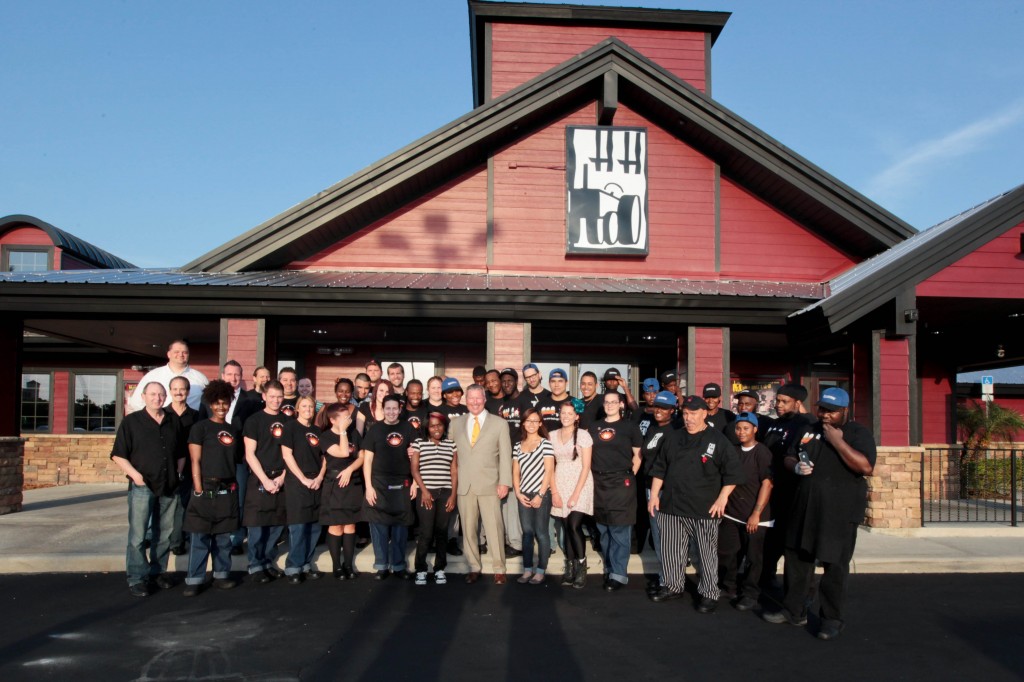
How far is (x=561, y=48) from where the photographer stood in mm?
15375

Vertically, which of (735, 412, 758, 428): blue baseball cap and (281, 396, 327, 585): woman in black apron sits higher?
(735, 412, 758, 428): blue baseball cap

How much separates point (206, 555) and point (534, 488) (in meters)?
3.02

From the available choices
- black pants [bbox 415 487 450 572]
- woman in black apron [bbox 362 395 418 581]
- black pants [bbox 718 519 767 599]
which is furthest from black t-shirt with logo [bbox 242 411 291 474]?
black pants [bbox 718 519 767 599]

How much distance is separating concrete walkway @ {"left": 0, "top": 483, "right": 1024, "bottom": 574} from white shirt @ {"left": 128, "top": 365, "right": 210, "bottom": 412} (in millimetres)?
1676

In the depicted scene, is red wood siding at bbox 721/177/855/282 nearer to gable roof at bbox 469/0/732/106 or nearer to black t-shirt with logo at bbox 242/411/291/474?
gable roof at bbox 469/0/732/106

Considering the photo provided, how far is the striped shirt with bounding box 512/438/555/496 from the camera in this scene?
23.7ft

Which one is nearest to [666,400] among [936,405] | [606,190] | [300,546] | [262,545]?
[300,546]

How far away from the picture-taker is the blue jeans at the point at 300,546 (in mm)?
7230

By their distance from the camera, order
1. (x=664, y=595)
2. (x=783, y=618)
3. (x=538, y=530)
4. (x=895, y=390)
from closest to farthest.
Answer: (x=783, y=618), (x=664, y=595), (x=538, y=530), (x=895, y=390)

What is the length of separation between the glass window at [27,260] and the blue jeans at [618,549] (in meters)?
16.8

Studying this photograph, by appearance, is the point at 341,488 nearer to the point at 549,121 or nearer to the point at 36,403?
the point at 549,121

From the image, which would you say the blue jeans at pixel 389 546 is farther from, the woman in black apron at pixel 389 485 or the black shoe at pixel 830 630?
the black shoe at pixel 830 630

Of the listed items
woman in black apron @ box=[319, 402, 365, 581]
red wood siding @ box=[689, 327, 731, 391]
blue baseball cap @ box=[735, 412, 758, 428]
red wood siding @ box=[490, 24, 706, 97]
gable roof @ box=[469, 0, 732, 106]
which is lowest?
woman in black apron @ box=[319, 402, 365, 581]

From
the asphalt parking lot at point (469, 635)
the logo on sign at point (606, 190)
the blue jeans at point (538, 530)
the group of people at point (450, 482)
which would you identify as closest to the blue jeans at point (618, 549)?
the group of people at point (450, 482)
